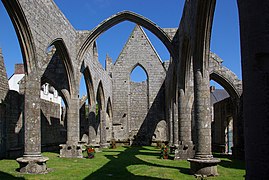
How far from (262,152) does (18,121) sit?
40.9 feet

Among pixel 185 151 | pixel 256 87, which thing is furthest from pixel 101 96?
pixel 256 87

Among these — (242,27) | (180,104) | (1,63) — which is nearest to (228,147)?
(180,104)

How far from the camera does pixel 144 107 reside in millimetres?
22391

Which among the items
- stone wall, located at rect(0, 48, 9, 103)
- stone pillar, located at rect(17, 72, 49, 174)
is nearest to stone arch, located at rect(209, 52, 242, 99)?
stone pillar, located at rect(17, 72, 49, 174)

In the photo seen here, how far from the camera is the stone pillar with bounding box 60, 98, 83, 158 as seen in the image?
38.3ft

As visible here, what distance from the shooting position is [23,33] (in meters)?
7.68

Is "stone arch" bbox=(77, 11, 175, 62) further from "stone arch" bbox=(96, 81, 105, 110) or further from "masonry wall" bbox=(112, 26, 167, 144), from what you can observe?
"masonry wall" bbox=(112, 26, 167, 144)

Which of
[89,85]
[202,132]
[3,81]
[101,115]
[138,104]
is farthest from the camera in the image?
[138,104]

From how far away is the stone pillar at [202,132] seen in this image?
6.95 metres

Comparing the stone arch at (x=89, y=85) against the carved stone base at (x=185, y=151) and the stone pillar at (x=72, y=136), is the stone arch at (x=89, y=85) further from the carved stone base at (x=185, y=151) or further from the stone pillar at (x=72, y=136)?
the carved stone base at (x=185, y=151)

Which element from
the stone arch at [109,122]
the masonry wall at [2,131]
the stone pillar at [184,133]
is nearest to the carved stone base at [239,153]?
the stone pillar at [184,133]

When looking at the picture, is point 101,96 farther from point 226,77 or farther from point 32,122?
point 32,122

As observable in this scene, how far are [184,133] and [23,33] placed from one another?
6.27 m

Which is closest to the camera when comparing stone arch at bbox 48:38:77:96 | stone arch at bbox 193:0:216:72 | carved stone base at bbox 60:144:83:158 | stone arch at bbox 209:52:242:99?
stone arch at bbox 193:0:216:72
